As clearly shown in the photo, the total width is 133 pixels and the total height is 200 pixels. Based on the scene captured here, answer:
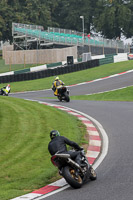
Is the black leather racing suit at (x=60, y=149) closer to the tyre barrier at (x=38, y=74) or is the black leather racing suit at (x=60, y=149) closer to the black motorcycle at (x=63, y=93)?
the black motorcycle at (x=63, y=93)

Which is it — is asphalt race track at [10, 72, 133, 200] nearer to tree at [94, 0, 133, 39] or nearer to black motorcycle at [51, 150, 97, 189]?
black motorcycle at [51, 150, 97, 189]

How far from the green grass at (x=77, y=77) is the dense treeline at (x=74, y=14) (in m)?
35.2

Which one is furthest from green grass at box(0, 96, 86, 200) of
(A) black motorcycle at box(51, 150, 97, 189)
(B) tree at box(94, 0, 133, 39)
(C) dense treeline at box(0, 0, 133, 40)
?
(B) tree at box(94, 0, 133, 39)

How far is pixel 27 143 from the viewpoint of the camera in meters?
12.4

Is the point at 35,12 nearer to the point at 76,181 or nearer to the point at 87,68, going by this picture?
the point at 87,68

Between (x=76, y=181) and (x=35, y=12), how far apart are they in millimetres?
75204

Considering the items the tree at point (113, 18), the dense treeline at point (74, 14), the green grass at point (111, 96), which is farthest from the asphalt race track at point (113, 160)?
the tree at point (113, 18)

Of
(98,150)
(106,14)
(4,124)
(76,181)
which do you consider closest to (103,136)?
(98,150)

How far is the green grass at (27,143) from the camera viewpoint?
Result: 9.48 m

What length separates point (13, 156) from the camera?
36.5 feet

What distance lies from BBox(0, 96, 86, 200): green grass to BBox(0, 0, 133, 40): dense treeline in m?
59.7

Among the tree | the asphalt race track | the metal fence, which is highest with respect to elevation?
the tree

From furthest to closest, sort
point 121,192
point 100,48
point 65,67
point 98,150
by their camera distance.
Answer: point 100,48
point 65,67
point 98,150
point 121,192

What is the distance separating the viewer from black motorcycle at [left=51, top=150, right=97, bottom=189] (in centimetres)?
880
